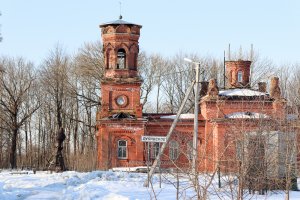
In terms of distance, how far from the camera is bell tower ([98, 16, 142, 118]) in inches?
1549

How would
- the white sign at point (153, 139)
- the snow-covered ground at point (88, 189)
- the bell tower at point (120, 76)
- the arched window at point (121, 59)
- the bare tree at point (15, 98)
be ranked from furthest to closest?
the bare tree at point (15, 98) < the arched window at point (121, 59) < the bell tower at point (120, 76) < the white sign at point (153, 139) < the snow-covered ground at point (88, 189)

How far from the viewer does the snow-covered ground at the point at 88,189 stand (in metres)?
18.1

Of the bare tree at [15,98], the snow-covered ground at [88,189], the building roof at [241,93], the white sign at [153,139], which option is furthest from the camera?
the bare tree at [15,98]

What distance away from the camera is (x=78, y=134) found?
182ft

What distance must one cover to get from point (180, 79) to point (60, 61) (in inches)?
447

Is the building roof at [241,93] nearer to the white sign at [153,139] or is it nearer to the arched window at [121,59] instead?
the arched window at [121,59]

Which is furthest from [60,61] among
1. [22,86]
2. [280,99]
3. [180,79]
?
[280,99]

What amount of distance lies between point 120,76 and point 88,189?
19876 millimetres

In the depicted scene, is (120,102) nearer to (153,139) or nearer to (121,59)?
(121,59)

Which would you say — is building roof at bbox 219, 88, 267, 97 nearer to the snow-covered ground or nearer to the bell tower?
the bell tower

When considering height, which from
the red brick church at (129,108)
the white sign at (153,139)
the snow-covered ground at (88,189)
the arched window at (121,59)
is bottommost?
the snow-covered ground at (88,189)

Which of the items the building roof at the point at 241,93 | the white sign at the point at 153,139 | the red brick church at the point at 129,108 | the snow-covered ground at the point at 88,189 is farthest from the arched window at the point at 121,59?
the white sign at the point at 153,139

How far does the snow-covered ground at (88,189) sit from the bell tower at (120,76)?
12099 millimetres

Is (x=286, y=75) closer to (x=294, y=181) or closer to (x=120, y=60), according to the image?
(x=120, y=60)
